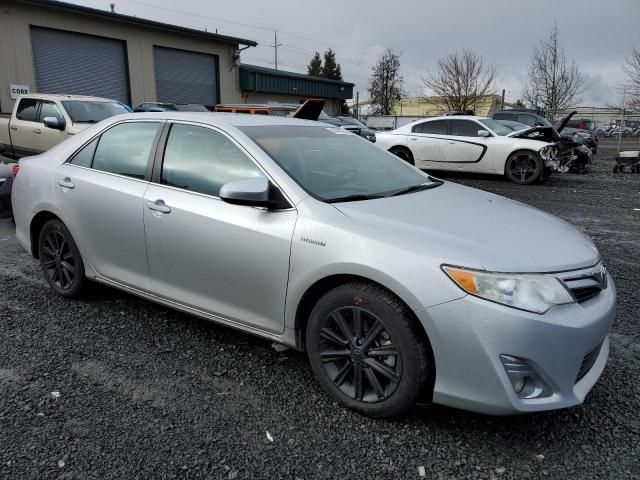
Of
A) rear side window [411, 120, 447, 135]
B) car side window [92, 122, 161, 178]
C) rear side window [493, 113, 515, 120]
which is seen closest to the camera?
car side window [92, 122, 161, 178]

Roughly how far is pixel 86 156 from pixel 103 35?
20.7 metres

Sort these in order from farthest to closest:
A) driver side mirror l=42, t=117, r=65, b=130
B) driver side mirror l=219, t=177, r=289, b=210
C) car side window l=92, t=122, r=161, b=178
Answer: driver side mirror l=42, t=117, r=65, b=130
car side window l=92, t=122, r=161, b=178
driver side mirror l=219, t=177, r=289, b=210

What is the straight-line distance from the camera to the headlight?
7.32 feet

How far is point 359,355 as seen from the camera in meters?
2.59

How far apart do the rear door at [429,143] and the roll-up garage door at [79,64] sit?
15064mm

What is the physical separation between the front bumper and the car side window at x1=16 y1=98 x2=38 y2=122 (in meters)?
10.7

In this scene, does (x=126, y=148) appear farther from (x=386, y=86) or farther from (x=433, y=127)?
(x=386, y=86)

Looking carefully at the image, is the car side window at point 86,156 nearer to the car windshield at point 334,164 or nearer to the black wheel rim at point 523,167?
the car windshield at point 334,164

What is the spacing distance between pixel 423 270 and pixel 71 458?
178cm

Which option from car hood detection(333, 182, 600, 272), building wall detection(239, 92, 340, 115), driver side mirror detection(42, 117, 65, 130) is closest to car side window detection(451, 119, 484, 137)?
driver side mirror detection(42, 117, 65, 130)

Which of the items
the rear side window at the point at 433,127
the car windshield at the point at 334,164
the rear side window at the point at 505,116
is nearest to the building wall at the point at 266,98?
the rear side window at the point at 505,116

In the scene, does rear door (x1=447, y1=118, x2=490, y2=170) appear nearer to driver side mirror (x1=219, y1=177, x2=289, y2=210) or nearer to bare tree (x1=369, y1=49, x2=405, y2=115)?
driver side mirror (x1=219, y1=177, x2=289, y2=210)

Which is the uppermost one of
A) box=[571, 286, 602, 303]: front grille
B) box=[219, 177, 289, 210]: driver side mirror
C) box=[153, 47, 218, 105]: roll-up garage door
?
box=[153, 47, 218, 105]: roll-up garage door

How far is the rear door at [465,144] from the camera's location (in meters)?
11.8
